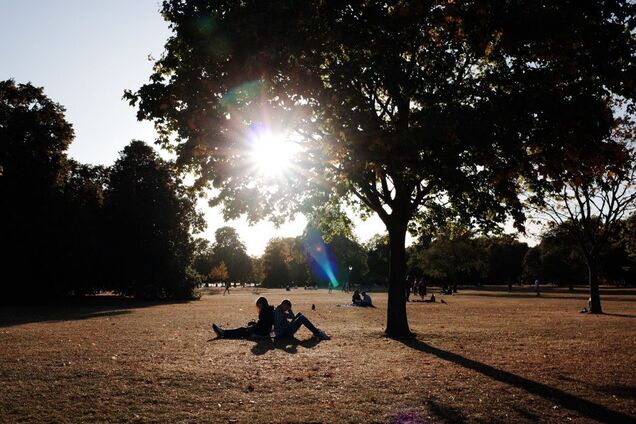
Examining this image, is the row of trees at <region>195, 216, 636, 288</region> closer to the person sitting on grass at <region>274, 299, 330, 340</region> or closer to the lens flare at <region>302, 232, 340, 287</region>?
the lens flare at <region>302, 232, 340, 287</region>

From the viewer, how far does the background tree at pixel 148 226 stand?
49.1 m

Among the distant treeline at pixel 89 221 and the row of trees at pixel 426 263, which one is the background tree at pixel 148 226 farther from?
the row of trees at pixel 426 263

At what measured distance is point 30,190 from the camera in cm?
3994

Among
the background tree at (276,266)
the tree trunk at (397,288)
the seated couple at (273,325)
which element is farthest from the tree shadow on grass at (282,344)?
the background tree at (276,266)

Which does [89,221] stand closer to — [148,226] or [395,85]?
[148,226]

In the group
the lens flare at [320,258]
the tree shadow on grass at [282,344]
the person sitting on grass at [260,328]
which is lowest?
the tree shadow on grass at [282,344]

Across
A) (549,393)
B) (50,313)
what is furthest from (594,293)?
(50,313)

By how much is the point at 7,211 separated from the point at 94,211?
382 inches

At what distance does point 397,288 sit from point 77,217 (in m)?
33.4

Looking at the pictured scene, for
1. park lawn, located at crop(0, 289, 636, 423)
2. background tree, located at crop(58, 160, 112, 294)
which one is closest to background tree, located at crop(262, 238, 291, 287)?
background tree, located at crop(58, 160, 112, 294)

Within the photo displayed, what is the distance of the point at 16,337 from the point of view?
53.9 ft

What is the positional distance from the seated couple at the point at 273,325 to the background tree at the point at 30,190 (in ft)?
99.9

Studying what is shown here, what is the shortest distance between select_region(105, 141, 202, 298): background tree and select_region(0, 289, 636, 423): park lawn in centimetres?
3236

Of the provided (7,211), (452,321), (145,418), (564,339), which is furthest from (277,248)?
(145,418)
